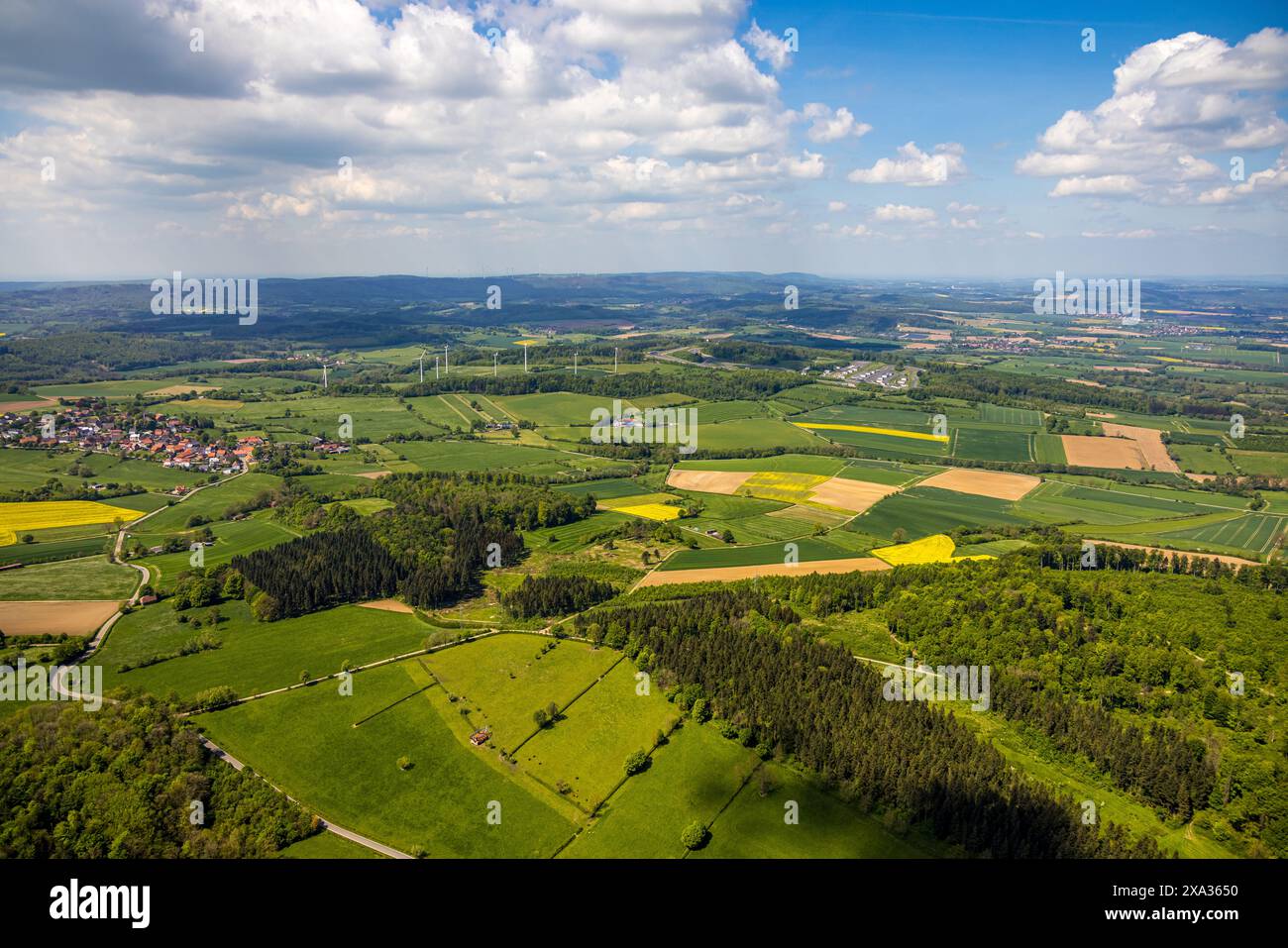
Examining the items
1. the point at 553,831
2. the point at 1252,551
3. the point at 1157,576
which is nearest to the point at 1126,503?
the point at 1252,551

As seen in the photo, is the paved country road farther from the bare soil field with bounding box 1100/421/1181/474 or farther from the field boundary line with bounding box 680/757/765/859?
the bare soil field with bounding box 1100/421/1181/474

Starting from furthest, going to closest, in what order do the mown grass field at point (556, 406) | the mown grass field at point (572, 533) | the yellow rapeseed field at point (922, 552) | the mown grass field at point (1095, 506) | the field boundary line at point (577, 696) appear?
the mown grass field at point (556, 406)
the mown grass field at point (1095, 506)
the mown grass field at point (572, 533)
the yellow rapeseed field at point (922, 552)
the field boundary line at point (577, 696)

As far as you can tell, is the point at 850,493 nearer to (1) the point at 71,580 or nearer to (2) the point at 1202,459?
(2) the point at 1202,459

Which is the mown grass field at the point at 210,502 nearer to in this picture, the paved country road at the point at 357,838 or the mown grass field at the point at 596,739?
Answer: the paved country road at the point at 357,838

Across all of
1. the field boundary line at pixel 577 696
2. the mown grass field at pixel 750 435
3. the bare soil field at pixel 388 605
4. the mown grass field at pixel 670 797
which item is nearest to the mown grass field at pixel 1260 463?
the mown grass field at pixel 750 435

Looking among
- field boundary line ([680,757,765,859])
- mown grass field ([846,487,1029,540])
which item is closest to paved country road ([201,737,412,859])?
field boundary line ([680,757,765,859])

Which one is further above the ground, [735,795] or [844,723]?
[844,723]

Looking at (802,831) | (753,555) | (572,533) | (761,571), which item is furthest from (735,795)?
(572,533)
